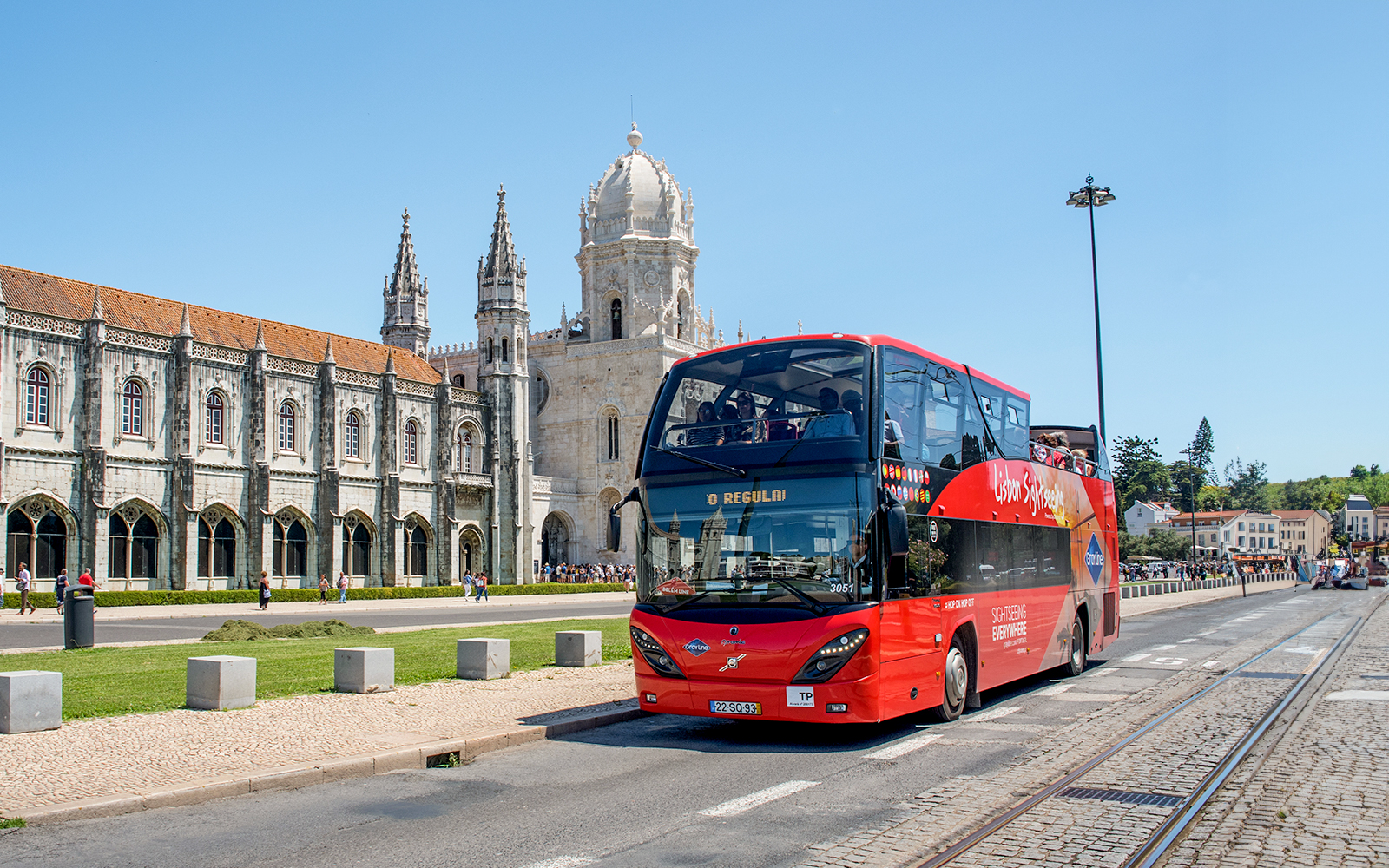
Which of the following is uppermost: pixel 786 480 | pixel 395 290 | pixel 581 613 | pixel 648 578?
pixel 395 290

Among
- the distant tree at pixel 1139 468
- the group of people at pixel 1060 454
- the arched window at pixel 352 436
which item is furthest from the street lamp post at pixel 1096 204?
the distant tree at pixel 1139 468

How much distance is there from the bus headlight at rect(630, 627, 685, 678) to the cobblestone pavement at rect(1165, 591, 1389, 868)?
201 inches

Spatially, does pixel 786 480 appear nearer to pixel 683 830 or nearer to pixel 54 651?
pixel 683 830

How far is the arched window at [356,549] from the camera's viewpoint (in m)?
51.2

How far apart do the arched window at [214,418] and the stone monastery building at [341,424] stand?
0.08 metres

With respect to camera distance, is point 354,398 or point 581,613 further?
point 354,398

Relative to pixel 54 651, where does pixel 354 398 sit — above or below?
above

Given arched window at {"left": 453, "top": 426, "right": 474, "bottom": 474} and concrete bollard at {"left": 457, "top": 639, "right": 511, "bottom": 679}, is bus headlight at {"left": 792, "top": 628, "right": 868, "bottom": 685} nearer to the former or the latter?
concrete bollard at {"left": 457, "top": 639, "right": 511, "bottom": 679}

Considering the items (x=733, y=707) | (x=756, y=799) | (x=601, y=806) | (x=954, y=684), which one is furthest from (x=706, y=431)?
(x=601, y=806)

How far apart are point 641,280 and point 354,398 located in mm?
26759

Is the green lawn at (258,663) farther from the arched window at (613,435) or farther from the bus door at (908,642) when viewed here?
the arched window at (613,435)

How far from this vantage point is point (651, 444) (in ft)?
38.5

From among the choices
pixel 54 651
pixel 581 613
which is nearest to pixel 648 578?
pixel 54 651

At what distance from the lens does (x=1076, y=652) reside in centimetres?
1694
